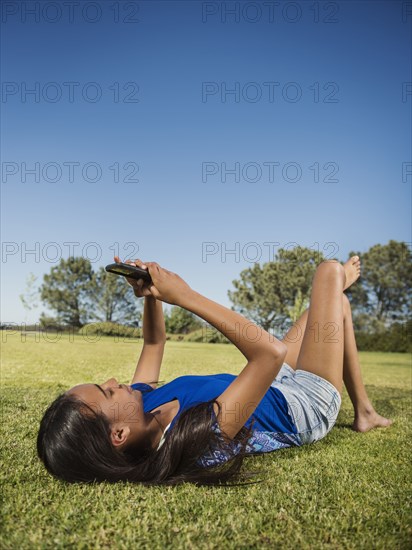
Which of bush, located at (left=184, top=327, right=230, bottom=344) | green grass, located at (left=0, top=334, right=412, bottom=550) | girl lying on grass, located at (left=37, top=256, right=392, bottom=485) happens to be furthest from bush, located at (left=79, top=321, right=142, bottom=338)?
green grass, located at (left=0, top=334, right=412, bottom=550)

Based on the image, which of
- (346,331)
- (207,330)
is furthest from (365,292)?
(346,331)

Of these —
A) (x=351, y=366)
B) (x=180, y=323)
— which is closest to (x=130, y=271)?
(x=351, y=366)

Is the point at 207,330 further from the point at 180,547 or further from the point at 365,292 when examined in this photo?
the point at 180,547

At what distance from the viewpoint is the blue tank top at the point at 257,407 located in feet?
9.55

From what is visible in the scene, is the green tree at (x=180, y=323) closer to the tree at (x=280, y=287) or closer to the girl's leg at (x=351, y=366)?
the tree at (x=280, y=287)

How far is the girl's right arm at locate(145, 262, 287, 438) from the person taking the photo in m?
2.49

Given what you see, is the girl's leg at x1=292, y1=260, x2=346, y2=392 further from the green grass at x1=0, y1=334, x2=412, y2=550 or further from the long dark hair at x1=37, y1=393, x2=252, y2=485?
the long dark hair at x1=37, y1=393, x2=252, y2=485

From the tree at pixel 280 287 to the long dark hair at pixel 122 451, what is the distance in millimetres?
41860

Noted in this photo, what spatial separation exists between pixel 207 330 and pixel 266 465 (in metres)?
33.0

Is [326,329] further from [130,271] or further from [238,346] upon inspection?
[130,271]

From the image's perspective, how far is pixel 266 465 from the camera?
306 centimetres

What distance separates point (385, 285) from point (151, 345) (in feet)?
161

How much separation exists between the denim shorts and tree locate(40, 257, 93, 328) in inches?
1901

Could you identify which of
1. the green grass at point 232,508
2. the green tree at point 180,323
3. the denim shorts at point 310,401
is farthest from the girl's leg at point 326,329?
the green tree at point 180,323
